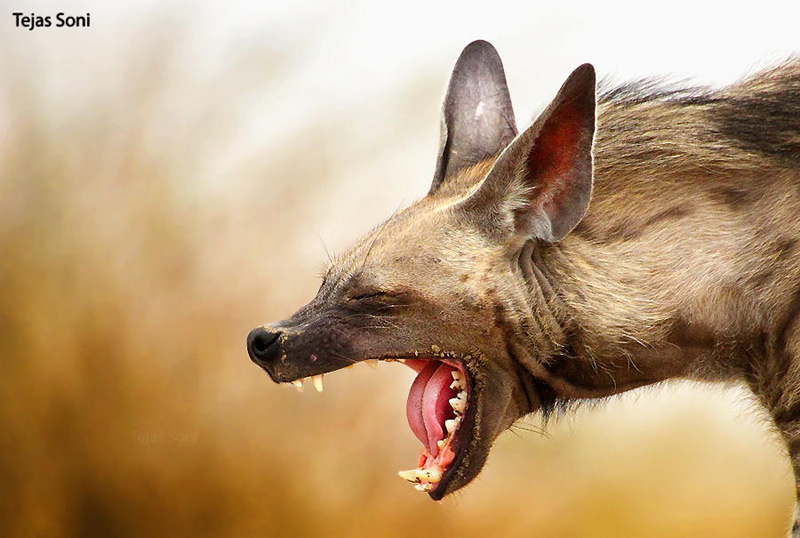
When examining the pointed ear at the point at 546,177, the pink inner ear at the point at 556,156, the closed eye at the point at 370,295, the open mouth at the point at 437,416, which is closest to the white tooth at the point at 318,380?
the open mouth at the point at 437,416

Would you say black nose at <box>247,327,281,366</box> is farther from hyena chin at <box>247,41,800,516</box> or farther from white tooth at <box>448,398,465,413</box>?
white tooth at <box>448,398,465,413</box>

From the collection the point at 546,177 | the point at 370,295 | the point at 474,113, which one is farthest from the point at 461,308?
the point at 474,113

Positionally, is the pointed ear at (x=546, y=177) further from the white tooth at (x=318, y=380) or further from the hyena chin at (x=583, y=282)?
the white tooth at (x=318, y=380)

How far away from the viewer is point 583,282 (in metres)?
1.94

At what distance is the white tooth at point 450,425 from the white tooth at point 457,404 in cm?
2

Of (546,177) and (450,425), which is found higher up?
(546,177)

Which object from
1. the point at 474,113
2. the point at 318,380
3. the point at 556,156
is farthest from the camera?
the point at 474,113

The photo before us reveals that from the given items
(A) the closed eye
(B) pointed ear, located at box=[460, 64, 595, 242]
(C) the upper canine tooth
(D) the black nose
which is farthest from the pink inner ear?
(D) the black nose

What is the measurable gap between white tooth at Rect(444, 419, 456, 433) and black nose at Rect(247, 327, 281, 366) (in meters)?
0.34

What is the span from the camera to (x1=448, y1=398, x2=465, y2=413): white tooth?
200 centimetres

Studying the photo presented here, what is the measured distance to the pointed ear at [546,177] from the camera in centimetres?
185

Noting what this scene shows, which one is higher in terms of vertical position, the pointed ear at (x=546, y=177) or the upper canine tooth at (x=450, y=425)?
the pointed ear at (x=546, y=177)

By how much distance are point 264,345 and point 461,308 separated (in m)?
0.36

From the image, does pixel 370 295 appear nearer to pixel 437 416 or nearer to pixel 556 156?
pixel 437 416
